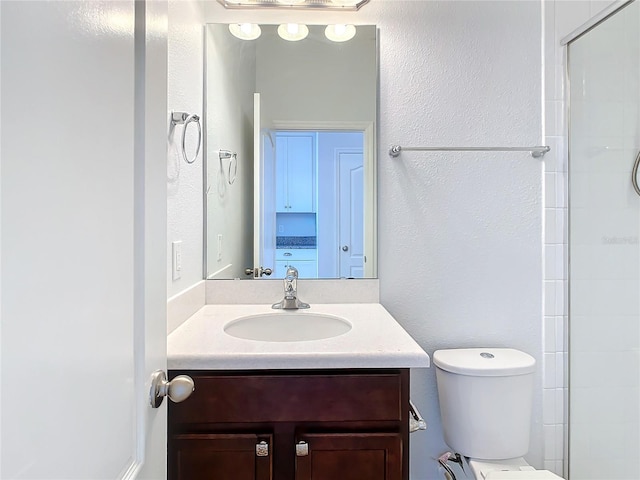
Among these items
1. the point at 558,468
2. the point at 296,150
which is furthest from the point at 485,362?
the point at 296,150

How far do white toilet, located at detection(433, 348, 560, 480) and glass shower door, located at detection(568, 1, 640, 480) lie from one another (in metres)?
0.37

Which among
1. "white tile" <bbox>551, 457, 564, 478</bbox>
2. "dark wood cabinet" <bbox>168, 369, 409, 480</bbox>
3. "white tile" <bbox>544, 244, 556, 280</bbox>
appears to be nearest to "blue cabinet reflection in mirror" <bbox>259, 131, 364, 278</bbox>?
"dark wood cabinet" <bbox>168, 369, 409, 480</bbox>

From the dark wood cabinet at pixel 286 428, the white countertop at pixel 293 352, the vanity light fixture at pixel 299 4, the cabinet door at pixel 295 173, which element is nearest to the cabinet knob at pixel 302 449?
the dark wood cabinet at pixel 286 428

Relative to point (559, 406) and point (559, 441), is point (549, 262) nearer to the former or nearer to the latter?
point (559, 406)

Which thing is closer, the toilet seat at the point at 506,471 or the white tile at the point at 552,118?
the toilet seat at the point at 506,471

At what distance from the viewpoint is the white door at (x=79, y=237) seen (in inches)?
13.5

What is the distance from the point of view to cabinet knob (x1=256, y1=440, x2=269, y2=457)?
912 mm

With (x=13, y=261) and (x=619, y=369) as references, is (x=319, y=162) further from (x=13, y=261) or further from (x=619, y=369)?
(x=619, y=369)

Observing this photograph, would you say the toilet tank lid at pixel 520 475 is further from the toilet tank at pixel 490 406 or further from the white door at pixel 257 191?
the white door at pixel 257 191

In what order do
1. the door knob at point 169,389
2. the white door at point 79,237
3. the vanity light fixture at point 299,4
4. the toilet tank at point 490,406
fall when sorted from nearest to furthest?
the white door at point 79,237
the door knob at point 169,389
the toilet tank at point 490,406
the vanity light fixture at point 299,4

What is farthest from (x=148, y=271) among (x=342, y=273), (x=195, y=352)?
(x=342, y=273)

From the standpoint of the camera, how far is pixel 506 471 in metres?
1.20

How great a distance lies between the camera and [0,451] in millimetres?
325

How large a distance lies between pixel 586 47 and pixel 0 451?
1.94m
